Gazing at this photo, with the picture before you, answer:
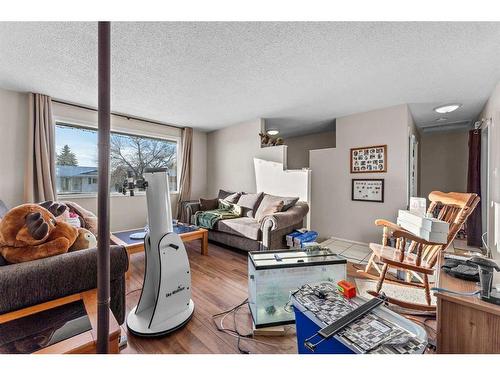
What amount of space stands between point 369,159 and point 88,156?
4753mm

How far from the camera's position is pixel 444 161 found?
4.75 meters

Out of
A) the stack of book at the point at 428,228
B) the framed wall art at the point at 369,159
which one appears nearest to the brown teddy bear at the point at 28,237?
the stack of book at the point at 428,228

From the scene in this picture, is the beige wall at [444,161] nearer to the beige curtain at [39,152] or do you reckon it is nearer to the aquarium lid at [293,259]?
the aquarium lid at [293,259]

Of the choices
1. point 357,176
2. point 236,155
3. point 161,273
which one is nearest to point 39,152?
point 161,273

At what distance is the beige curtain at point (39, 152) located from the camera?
2824 mm

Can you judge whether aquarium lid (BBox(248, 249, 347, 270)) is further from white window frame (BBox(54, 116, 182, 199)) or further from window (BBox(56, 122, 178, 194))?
white window frame (BBox(54, 116, 182, 199))

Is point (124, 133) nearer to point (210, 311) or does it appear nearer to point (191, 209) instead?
point (191, 209)

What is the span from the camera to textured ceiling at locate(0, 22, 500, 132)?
5.10 feet

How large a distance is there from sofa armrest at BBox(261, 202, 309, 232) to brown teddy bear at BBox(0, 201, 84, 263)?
189cm

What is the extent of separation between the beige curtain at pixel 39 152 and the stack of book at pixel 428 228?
426 cm
